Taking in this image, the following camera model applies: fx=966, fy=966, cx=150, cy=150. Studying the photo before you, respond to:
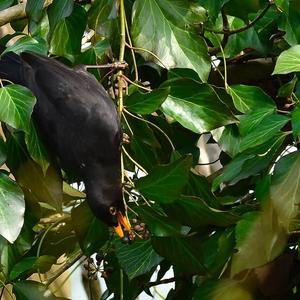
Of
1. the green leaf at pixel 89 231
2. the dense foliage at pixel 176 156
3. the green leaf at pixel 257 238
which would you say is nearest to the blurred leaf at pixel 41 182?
the dense foliage at pixel 176 156

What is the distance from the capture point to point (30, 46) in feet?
5.69

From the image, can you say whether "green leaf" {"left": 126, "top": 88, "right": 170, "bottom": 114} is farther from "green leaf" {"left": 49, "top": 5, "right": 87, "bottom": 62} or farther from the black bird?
"green leaf" {"left": 49, "top": 5, "right": 87, "bottom": 62}

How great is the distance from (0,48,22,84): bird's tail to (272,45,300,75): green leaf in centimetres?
54

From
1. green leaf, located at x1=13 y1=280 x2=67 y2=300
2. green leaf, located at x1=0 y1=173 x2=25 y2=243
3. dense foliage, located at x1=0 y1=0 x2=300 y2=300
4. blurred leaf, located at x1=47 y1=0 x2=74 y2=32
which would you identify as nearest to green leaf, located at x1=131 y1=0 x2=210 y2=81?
dense foliage, located at x1=0 y1=0 x2=300 y2=300

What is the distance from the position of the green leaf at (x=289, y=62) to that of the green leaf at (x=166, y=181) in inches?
9.4

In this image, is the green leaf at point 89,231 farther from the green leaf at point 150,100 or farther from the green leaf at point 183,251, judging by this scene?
the green leaf at point 150,100

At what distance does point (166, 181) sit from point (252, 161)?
230 millimetres

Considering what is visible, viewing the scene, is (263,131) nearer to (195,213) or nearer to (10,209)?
(195,213)

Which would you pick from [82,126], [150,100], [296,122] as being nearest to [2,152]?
[82,126]

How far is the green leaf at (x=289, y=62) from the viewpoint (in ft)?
5.18

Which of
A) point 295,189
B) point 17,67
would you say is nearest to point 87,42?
point 17,67

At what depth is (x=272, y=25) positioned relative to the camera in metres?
2.03

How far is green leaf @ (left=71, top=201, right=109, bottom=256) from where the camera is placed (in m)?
1.82

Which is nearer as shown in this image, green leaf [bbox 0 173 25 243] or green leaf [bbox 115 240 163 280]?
green leaf [bbox 0 173 25 243]
